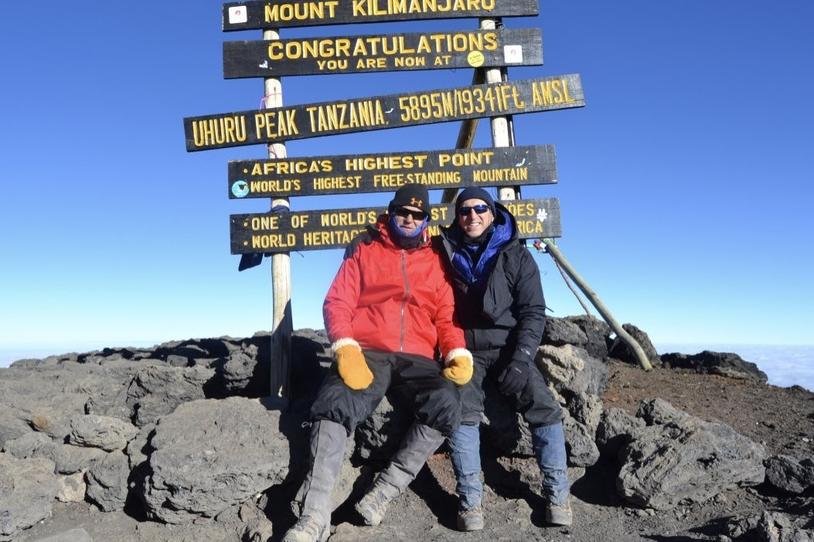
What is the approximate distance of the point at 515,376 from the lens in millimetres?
5133

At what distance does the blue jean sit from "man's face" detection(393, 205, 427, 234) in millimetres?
1683

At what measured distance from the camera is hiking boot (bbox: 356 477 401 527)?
4852 mm

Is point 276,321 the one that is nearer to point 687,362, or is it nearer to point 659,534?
point 659,534

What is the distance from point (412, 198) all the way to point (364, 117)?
2.40m

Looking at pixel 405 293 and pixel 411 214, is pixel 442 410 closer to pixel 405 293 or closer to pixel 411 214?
pixel 405 293

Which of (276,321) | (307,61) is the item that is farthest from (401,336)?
(307,61)

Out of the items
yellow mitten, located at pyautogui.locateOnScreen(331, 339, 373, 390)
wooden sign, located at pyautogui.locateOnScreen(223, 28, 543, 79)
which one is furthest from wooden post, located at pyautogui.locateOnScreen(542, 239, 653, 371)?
yellow mitten, located at pyautogui.locateOnScreen(331, 339, 373, 390)

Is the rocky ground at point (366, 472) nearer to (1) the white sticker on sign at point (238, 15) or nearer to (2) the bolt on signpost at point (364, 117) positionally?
(2) the bolt on signpost at point (364, 117)

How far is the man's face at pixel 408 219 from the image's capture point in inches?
211

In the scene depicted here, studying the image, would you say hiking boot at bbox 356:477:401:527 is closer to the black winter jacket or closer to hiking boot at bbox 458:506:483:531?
hiking boot at bbox 458:506:483:531

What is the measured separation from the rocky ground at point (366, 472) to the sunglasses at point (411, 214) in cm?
158

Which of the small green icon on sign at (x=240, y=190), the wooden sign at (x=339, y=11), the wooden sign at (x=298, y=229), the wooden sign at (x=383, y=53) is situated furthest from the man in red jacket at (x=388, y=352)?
the wooden sign at (x=339, y=11)

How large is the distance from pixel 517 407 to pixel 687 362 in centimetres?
553

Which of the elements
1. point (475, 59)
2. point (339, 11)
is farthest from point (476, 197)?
point (339, 11)
